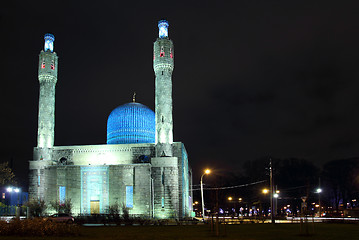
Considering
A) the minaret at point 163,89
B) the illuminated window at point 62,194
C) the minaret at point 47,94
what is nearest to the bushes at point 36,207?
the illuminated window at point 62,194

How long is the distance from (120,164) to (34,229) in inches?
1160

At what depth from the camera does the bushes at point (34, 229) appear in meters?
21.1

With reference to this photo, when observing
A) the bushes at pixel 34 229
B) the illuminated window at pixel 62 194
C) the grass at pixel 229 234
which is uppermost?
the illuminated window at pixel 62 194

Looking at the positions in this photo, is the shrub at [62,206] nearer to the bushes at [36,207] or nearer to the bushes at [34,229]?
the bushes at [36,207]

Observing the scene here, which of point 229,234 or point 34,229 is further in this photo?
point 229,234

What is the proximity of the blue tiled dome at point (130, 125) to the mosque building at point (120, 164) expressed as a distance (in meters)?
0.14

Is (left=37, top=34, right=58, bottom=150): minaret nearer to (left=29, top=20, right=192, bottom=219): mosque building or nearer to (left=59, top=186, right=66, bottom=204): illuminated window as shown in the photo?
(left=29, top=20, right=192, bottom=219): mosque building

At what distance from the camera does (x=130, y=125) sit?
5812 cm

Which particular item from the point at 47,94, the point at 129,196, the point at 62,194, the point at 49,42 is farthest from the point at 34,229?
the point at 49,42

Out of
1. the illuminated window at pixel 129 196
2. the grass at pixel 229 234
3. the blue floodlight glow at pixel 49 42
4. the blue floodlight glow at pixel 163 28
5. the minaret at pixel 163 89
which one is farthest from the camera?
the blue floodlight glow at pixel 49 42

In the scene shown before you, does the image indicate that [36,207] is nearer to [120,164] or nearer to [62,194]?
[62,194]

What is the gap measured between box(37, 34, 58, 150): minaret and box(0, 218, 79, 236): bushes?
33.2m

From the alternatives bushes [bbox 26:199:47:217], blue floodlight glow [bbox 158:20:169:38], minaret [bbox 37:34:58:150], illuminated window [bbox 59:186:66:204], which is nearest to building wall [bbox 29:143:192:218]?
illuminated window [bbox 59:186:66:204]

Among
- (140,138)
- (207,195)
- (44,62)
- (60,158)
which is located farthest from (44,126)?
(207,195)
